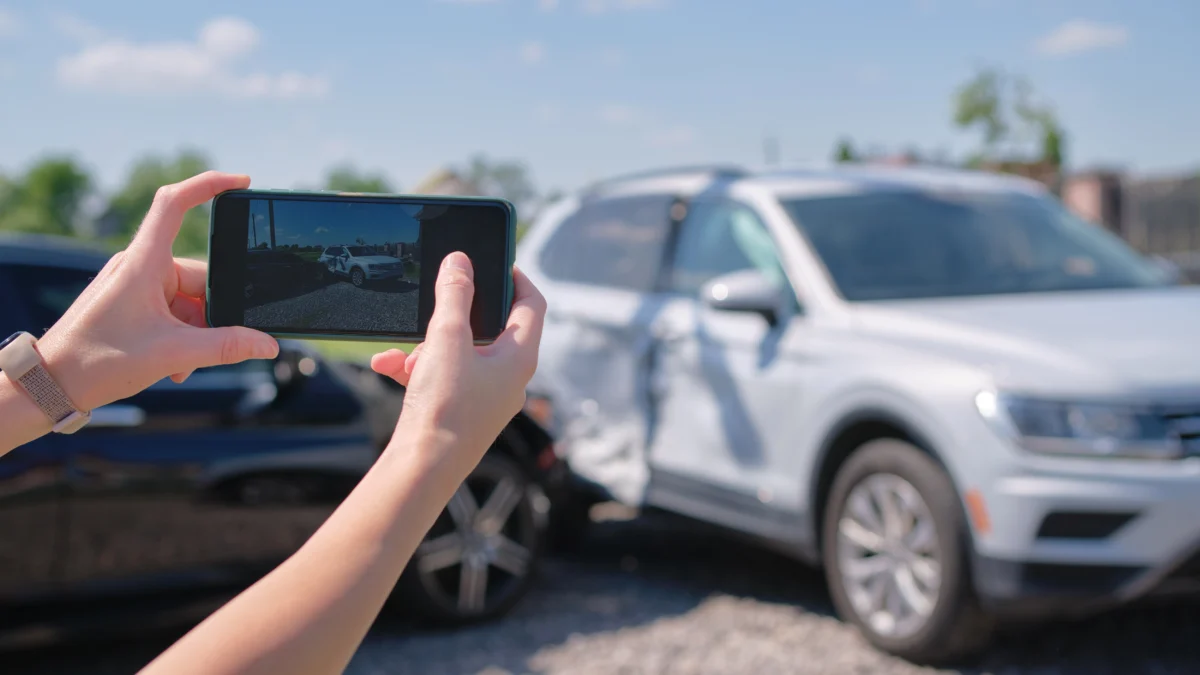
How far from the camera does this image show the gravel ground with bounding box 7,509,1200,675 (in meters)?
4.29

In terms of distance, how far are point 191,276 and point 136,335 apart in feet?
0.59

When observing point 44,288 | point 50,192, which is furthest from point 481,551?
point 50,192

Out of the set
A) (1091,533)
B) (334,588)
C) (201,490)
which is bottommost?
(1091,533)

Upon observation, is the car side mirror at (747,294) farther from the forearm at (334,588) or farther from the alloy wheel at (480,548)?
the forearm at (334,588)

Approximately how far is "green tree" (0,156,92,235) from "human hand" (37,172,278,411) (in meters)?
96.1

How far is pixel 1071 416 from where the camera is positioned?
3754 millimetres

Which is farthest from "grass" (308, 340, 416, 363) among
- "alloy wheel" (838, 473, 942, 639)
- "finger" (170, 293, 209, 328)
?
"alloy wheel" (838, 473, 942, 639)

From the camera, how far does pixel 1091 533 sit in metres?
3.72

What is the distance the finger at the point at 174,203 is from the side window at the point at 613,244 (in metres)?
4.42

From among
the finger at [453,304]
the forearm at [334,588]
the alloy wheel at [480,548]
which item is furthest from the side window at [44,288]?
the forearm at [334,588]

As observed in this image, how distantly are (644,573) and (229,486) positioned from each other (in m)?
2.22

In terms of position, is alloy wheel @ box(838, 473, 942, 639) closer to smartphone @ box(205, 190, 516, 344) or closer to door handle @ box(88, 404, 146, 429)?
door handle @ box(88, 404, 146, 429)

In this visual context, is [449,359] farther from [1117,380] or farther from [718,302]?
[718,302]

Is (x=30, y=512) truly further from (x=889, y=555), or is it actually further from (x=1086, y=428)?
(x=1086, y=428)
